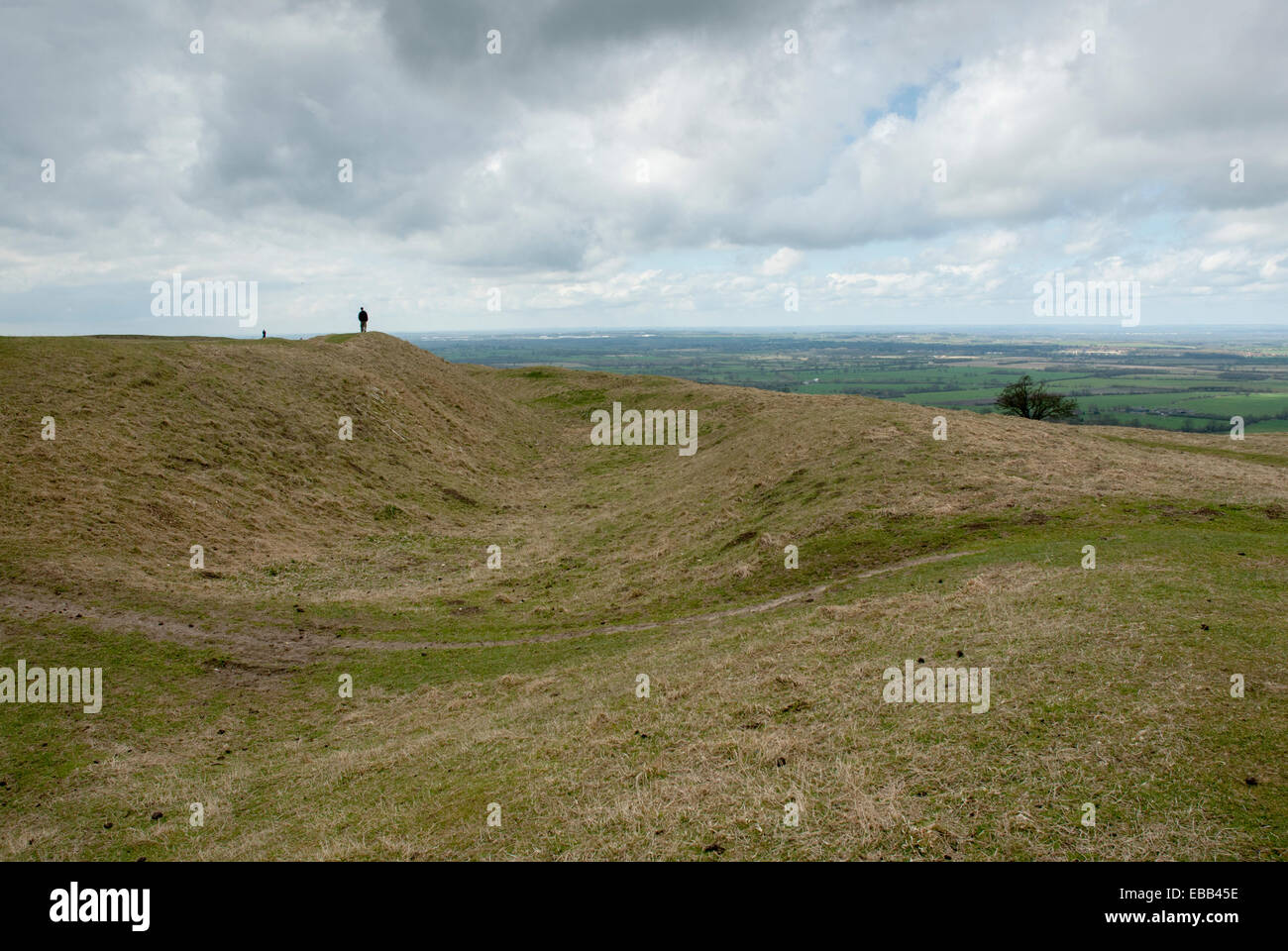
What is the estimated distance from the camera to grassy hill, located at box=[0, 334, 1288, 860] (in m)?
9.70

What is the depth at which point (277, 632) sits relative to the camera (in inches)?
899

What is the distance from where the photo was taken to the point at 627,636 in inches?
867

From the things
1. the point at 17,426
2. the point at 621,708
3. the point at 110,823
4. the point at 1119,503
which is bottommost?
the point at 110,823

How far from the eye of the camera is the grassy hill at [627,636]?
382 inches

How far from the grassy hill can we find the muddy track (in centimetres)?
16

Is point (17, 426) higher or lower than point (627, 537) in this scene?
higher

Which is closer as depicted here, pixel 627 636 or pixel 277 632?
pixel 627 636

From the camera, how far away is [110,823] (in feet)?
41.5

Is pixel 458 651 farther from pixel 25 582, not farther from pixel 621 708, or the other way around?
pixel 25 582

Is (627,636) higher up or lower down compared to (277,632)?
lower down

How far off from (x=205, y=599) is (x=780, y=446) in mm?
30818

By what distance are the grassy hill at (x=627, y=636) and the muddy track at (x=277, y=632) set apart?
0.51 feet

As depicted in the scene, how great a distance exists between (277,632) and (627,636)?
12.5 meters
